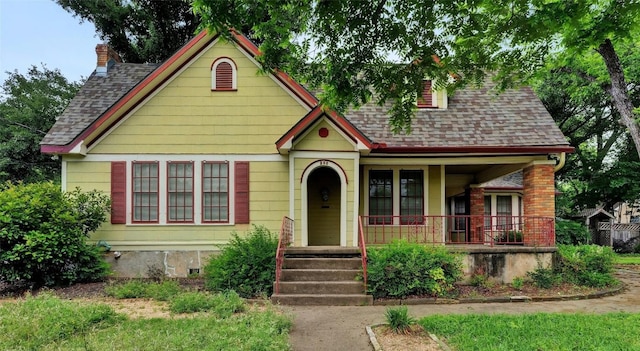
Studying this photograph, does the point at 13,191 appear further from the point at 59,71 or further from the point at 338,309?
the point at 59,71

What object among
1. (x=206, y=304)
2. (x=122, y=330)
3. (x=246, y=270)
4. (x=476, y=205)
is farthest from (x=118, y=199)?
(x=476, y=205)

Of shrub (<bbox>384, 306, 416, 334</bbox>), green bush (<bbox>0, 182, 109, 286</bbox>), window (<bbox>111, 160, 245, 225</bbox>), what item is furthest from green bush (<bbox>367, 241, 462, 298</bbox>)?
green bush (<bbox>0, 182, 109, 286</bbox>)

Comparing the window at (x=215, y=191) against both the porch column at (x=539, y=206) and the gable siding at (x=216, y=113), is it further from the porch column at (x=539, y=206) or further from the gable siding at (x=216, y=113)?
the porch column at (x=539, y=206)

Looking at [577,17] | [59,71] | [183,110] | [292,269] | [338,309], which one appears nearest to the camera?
[577,17]

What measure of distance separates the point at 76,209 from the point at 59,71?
52.8 ft

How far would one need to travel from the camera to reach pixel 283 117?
35.1 feet

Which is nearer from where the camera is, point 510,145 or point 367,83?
point 367,83

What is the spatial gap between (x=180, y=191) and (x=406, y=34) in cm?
690

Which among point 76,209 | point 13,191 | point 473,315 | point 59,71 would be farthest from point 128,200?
point 59,71

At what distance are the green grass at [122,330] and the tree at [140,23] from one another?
63.5 feet

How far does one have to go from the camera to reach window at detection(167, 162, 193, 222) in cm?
1052

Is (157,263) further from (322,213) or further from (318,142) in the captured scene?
(318,142)

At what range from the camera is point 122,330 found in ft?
18.5

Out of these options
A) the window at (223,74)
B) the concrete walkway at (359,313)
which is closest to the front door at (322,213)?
the window at (223,74)
